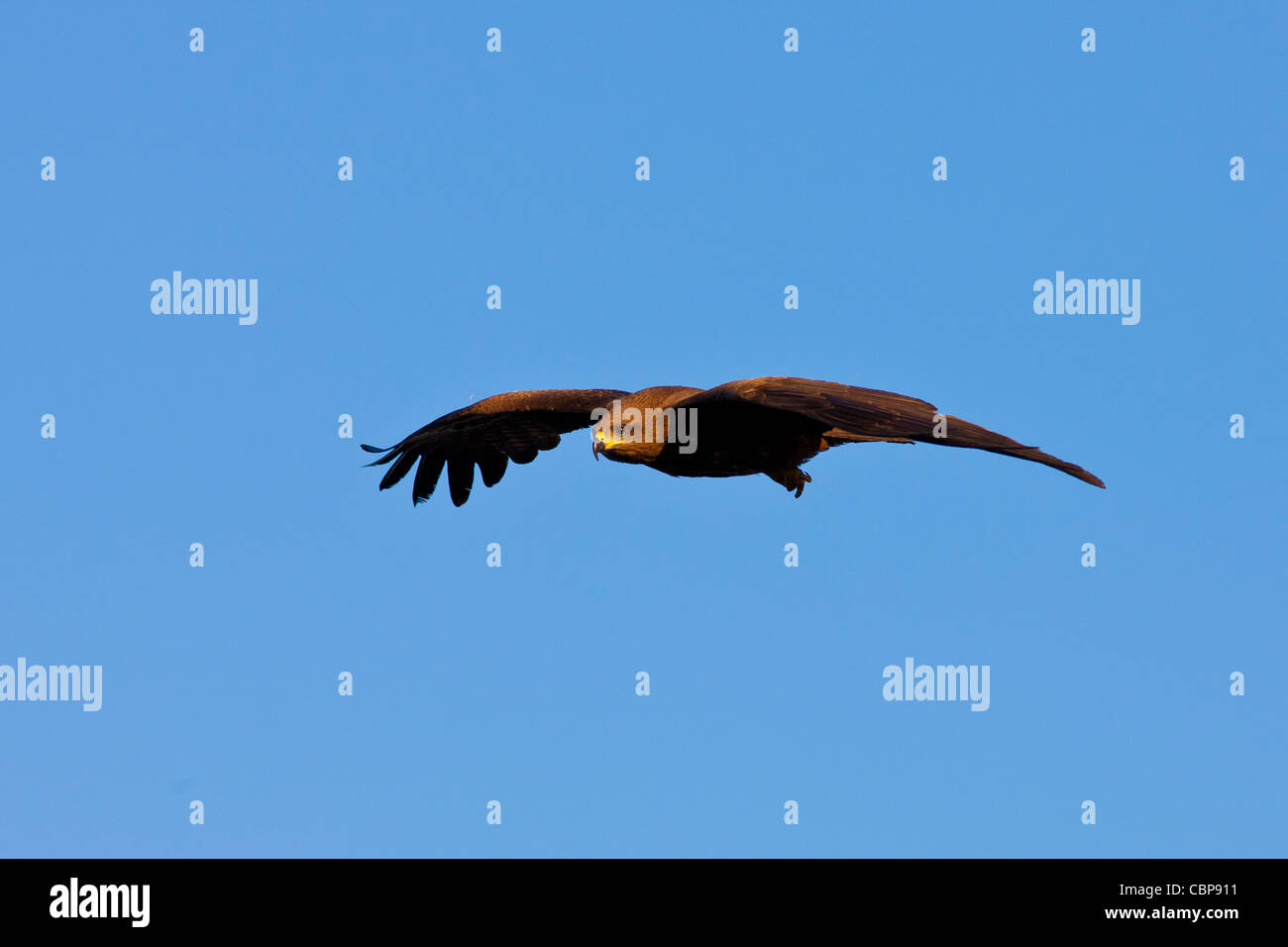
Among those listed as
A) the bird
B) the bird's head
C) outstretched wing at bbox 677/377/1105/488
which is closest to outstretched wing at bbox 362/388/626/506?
the bird

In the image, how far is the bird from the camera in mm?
14305

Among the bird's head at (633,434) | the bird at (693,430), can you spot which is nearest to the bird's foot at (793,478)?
the bird at (693,430)

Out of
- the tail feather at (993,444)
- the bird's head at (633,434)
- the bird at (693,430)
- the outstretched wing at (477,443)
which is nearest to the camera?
the tail feather at (993,444)

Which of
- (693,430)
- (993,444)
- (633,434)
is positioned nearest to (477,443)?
(633,434)

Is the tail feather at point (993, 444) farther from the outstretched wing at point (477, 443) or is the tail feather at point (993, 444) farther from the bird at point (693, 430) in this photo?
the outstretched wing at point (477, 443)

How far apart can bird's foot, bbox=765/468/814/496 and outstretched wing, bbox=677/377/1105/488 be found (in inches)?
73.7

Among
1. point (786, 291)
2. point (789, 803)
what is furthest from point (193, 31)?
point (789, 803)

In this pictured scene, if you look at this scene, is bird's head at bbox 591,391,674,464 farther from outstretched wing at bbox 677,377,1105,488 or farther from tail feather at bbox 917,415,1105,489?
tail feather at bbox 917,415,1105,489

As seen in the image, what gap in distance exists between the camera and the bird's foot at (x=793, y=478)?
17.5 metres

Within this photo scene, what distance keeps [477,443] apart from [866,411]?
7483mm

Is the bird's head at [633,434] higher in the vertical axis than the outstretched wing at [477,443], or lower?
lower

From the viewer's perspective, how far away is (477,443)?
2083cm

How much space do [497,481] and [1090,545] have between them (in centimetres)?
770

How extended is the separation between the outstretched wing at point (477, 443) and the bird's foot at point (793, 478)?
311 centimetres
